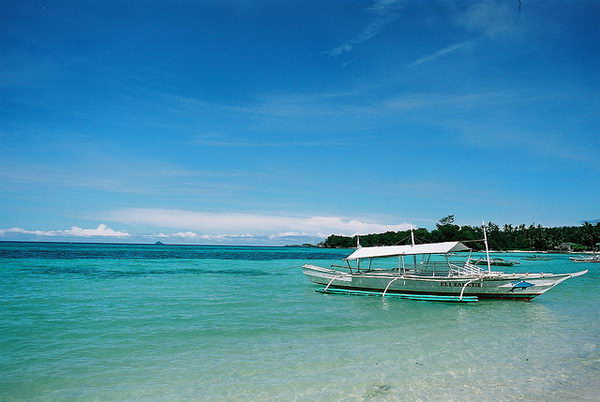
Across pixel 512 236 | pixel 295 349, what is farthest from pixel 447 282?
pixel 512 236

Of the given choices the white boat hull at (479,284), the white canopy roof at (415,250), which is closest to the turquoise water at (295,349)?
the white boat hull at (479,284)

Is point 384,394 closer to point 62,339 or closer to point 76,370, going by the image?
point 76,370

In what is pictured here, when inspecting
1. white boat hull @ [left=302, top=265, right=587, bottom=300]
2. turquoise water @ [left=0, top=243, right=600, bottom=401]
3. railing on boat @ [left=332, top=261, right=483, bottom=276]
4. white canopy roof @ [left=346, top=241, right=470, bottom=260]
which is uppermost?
white canopy roof @ [left=346, top=241, right=470, bottom=260]

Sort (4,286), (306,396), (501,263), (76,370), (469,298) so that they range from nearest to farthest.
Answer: (306,396)
(76,370)
(469,298)
(4,286)
(501,263)

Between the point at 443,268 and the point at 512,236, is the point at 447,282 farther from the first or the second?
the point at 512,236

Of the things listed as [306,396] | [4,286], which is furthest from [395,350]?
[4,286]

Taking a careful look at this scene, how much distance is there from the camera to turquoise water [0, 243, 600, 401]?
1008 cm

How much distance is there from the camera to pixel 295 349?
45.1 ft

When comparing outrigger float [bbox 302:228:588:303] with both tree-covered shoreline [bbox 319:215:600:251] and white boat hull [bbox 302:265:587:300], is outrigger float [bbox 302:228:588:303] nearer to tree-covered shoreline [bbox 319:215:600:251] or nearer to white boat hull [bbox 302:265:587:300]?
white boat hull [bbox 302:265:587:300]

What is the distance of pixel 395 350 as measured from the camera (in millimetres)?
13555

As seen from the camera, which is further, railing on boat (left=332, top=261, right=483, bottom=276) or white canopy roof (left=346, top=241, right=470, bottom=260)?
railing on boat (left=332, top=261, right=483, bottom=276)

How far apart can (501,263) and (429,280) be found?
4715 centimetres

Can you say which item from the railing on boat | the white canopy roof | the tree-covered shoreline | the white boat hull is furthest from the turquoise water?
the tree-covered shoreline

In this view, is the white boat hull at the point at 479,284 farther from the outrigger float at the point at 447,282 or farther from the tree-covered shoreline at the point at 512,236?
the tree-covered shoreline at the point at 512,236
